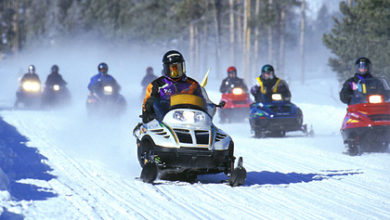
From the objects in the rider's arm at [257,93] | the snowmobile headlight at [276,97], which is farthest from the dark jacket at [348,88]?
the rider's arm at [257,93]

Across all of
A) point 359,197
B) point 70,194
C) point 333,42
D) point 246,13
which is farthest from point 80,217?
point 246,13

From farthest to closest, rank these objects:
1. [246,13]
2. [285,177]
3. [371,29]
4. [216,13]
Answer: [216,13]
[246,13]
[371,29]
[285,177]

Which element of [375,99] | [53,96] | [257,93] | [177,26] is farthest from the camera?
[177,26]

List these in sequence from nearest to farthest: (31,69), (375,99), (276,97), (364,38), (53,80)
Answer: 1. (375,99)
2. (276,97)
3. (53,80)
4. (31,69)
5. (364,38)

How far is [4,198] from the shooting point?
19.2ft

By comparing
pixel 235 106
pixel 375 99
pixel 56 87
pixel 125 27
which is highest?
pixel 125 27

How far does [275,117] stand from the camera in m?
15.5

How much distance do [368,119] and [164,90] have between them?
541 centimetres

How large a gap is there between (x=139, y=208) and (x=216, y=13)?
2029 inches

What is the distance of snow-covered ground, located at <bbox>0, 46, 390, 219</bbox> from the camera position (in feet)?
19.7

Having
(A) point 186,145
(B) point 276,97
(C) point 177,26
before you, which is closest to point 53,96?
(B) point 276,97

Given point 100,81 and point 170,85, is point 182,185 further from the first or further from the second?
point 100,81

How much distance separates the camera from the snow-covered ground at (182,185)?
237 inches

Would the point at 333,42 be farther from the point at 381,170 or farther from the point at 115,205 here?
the point at 115,205
